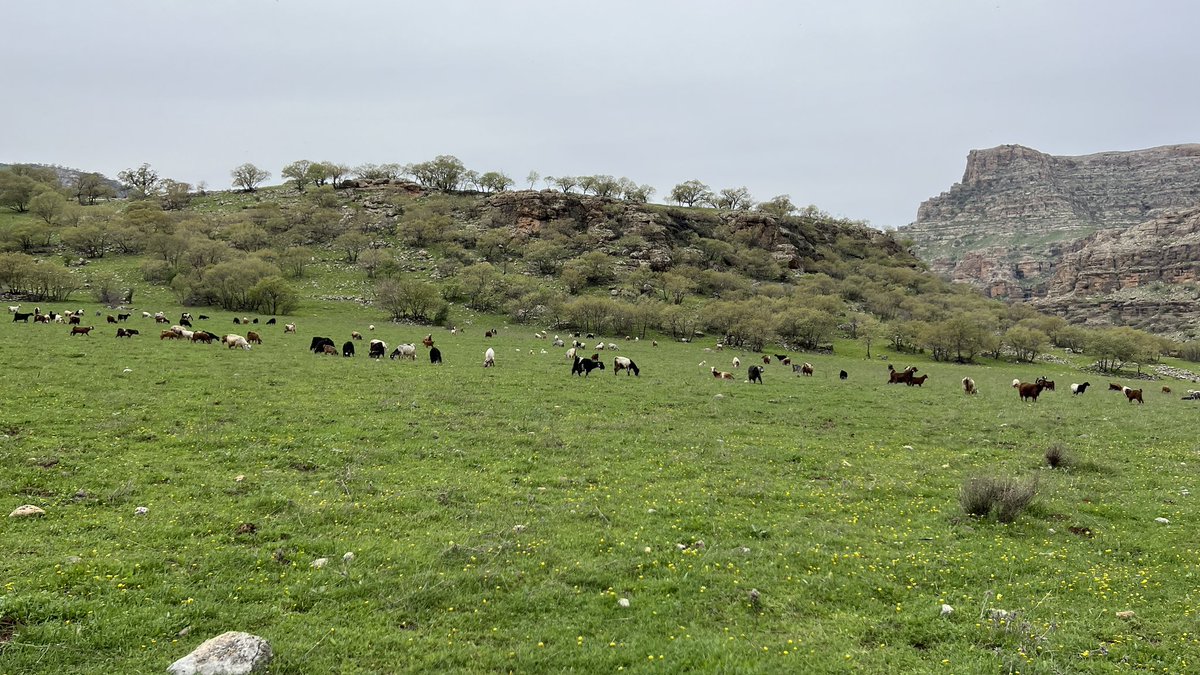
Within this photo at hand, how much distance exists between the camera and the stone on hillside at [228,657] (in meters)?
5.65

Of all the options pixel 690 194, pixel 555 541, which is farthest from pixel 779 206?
pixel 555 541

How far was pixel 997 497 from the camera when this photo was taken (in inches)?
466

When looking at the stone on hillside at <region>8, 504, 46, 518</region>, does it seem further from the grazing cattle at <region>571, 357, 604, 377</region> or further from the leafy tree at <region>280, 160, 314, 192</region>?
the leafy tree at <region>280, 160, 314, 192</region>

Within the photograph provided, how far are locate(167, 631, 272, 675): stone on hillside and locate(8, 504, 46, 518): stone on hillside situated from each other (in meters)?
6.47

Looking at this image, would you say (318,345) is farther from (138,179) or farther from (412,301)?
(138,179)

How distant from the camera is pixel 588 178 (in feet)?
571

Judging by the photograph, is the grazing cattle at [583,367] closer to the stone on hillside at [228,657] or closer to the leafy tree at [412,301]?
the stone on hillside at [228,657]

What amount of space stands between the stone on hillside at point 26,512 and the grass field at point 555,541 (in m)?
0.33

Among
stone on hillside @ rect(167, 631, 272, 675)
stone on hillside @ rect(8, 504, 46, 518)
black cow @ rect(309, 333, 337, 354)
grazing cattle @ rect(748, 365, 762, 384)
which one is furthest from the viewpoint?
black cow @ rect(309, 333, 337, 354)

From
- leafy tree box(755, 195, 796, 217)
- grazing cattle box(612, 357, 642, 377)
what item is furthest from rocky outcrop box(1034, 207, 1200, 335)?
grazing cattle box(612, 357, 642, 377)

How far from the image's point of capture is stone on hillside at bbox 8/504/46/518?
9.14 meters

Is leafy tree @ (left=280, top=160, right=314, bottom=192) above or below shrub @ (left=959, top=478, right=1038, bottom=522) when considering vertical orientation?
above

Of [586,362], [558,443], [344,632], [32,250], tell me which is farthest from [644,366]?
[32,250]

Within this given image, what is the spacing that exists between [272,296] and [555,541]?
72333mm
